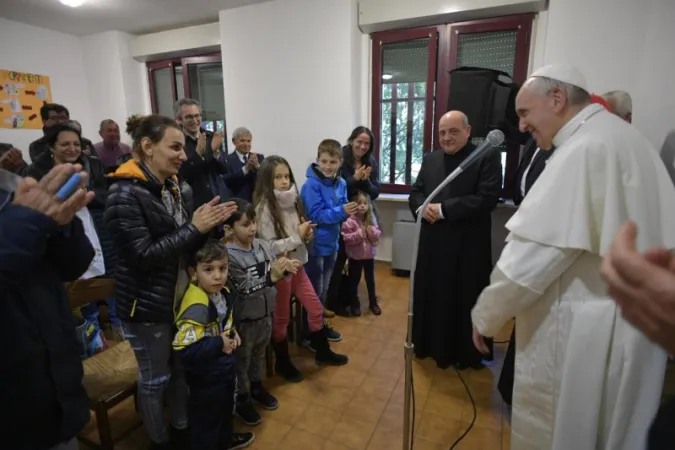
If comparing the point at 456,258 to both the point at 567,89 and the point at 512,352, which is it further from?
the point at 567,89

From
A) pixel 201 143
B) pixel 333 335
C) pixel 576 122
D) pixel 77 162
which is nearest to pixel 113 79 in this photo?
pixel 77 162

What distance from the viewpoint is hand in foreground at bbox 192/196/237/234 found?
58.4 inches

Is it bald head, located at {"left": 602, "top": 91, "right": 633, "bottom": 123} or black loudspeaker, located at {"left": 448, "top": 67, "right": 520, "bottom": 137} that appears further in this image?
black loudspeaker, located at {"left": 448, "top": 67, "right": 520, "bottom": 137}

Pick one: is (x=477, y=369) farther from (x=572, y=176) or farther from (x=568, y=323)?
(x=572, y=176)

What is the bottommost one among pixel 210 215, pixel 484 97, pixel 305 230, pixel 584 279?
pixel 305 230

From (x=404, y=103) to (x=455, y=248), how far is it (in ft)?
7.38

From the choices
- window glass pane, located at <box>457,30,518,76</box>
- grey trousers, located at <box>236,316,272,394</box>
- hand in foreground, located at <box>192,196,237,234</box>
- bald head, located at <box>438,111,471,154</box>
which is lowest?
grey trousers, located at <box>236,316,272,394</box>

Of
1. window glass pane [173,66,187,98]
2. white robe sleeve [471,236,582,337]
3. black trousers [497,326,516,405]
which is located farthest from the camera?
window glass pane [173,66,187,98]

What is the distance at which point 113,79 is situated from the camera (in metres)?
5.02

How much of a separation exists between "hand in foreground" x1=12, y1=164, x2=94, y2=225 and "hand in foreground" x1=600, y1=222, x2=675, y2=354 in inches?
41.5

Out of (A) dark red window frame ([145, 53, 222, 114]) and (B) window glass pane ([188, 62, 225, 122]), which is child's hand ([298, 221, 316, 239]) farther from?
(A) dark red window frame ([145, 53, 222, 114])

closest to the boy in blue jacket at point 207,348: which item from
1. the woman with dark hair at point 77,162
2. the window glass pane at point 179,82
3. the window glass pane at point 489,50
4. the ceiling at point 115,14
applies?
the woman with dark hair at point 77,162

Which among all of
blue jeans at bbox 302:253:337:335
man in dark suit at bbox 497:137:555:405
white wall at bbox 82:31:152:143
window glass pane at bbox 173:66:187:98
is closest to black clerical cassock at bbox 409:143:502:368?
man in dark suit at bbox 497:137:555:405

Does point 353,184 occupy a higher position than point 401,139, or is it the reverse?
point 401,139
